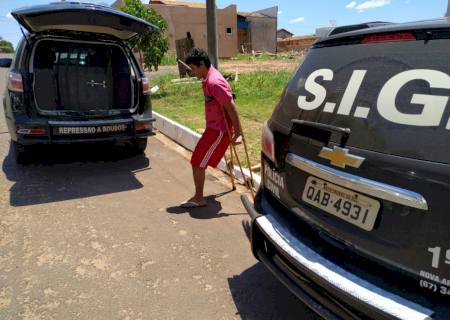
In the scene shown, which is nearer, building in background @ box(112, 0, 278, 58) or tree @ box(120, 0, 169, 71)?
tree @ box(120, 0, 169, 71)

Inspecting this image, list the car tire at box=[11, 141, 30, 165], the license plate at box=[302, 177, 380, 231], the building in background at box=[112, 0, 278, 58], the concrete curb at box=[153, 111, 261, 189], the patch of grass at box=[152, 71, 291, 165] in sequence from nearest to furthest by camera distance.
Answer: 1. the license plate at box=[302, 177, 380, 231]
2. the car tire at box=[11, 141, 30, 165]
3. the concrete curb at box=[153, 111, 261, 189]
4. the patch of grass at box=[152, 71, 291, 165]
5. the building in background at box=[112, 0, 278, 58]

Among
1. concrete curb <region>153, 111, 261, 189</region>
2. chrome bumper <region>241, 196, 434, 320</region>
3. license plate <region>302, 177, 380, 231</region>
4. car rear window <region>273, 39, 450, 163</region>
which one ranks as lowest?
Answer: concrete curb <region>153, 111, 261, 189</region>

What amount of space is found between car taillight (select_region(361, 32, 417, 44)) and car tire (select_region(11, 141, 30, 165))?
481cm

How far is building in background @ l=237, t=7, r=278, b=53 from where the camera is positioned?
4244 centimetres

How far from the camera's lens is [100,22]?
502 centimetres

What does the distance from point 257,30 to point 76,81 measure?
40.0m

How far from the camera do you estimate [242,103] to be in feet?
32.5

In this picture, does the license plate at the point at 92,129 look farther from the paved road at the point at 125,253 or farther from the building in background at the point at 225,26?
the building in background at the point at 225,26

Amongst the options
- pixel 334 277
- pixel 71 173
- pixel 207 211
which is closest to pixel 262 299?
pixel 334 277

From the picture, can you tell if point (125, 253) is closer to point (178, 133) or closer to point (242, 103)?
point (178, 133)

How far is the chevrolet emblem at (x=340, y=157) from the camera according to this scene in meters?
1.86

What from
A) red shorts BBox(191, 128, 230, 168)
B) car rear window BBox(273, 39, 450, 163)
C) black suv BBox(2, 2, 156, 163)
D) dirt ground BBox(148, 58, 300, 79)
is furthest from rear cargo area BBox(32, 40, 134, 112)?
dirt ground BBox(148, 58, 300, 79)

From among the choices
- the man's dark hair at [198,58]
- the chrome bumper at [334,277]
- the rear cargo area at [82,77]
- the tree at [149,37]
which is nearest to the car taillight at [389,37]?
the chrome bumper at [334,277]

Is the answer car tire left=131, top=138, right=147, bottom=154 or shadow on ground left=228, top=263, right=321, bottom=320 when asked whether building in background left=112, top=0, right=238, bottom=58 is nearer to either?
car tire left=131, top=138, right=147, bottom=154
